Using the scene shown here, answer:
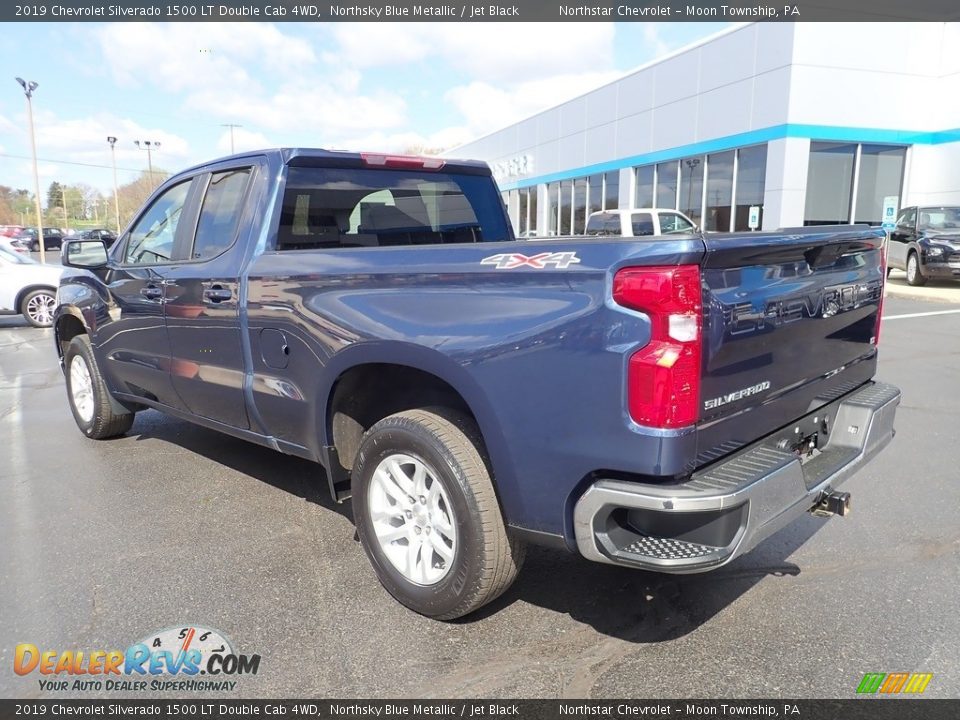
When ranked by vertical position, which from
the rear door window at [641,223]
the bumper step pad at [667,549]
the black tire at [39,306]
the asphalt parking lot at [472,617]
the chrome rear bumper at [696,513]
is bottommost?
the asphalt parking lot at [472,617]

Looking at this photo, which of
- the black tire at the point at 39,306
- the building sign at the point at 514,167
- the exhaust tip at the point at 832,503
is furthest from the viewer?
the building sign at the point at 514,167

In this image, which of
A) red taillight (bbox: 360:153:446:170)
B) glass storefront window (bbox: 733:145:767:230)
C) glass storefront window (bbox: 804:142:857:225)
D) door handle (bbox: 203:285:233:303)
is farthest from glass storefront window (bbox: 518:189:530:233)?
door handle (bbox: 203:285:233:303)

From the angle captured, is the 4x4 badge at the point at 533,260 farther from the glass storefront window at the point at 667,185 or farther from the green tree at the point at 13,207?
the green tree at the point at 13,207

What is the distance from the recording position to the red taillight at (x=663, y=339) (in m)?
2.17

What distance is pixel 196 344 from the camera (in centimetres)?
399

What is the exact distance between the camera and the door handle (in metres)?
3.68

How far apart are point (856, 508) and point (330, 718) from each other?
315cm

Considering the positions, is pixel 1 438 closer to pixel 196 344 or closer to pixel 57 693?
pixel 196 344

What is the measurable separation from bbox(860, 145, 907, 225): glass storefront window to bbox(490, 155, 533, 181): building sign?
16017mm

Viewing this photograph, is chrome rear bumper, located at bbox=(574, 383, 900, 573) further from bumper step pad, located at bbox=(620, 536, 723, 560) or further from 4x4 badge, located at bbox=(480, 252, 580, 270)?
4x4 badge, located at bbox=(480, 252, 580, 270)

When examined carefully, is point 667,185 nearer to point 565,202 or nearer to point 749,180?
point 749,180

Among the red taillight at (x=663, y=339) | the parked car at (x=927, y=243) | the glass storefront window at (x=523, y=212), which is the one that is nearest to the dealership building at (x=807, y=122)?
the parked car at (x=927, y=243)

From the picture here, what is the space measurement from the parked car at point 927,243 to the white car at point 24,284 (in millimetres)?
17627

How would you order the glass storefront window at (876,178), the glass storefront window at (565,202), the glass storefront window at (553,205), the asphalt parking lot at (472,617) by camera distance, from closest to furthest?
the asphalt parking lot at (472,617), the glass storefront window at (876,178), the glass storefront window at (565,202), the glass storefront window at (553,205)
